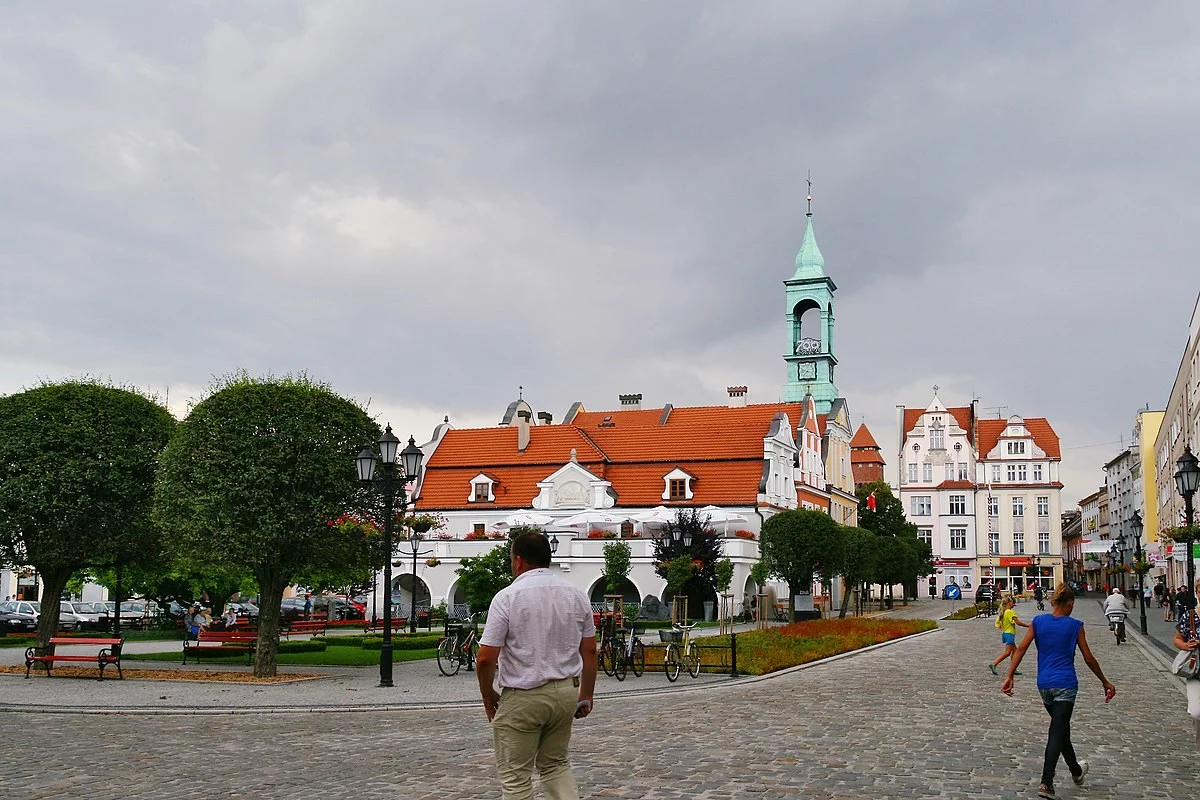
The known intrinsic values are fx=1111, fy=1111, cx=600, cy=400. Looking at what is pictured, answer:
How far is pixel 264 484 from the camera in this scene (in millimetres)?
22734

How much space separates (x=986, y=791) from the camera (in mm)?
10039

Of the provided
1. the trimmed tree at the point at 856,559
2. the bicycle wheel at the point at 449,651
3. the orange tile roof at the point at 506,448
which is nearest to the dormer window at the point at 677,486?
the orange tile roof at the point at 506,448

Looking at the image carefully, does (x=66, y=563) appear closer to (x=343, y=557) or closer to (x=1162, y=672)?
(x=343, y=557)

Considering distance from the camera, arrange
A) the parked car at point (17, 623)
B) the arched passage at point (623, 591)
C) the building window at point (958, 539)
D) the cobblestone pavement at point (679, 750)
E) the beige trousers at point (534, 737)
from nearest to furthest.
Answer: the beige trousers at point (534, 737) → the cobblestone pavement at point (679, 750) → the parked car at point (17, 623) → the arched passage at point (623, 591) → the building window at point (958, 539)

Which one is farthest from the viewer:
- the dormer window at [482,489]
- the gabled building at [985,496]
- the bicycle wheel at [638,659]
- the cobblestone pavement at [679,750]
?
the gabled building at [985,496]

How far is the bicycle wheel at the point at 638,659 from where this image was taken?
73.5 ft

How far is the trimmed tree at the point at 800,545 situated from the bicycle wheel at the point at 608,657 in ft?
91.0

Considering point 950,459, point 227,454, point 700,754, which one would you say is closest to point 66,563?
point 227,454

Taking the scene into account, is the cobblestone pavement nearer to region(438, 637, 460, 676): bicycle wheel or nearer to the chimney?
region(438, 637, 460, 676): bicycle wheel

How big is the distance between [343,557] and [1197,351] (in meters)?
45.4

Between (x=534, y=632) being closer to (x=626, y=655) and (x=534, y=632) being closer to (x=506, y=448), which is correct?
(x=626, y=655)

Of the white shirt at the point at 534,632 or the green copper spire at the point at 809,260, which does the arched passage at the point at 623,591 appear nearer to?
the green copper spire at the point at 809,260

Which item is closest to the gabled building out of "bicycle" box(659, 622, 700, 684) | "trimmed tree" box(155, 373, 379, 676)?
"bicycle" box(659, 622, 700, 684)

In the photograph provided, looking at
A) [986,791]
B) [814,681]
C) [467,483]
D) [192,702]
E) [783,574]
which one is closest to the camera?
[986,791]
